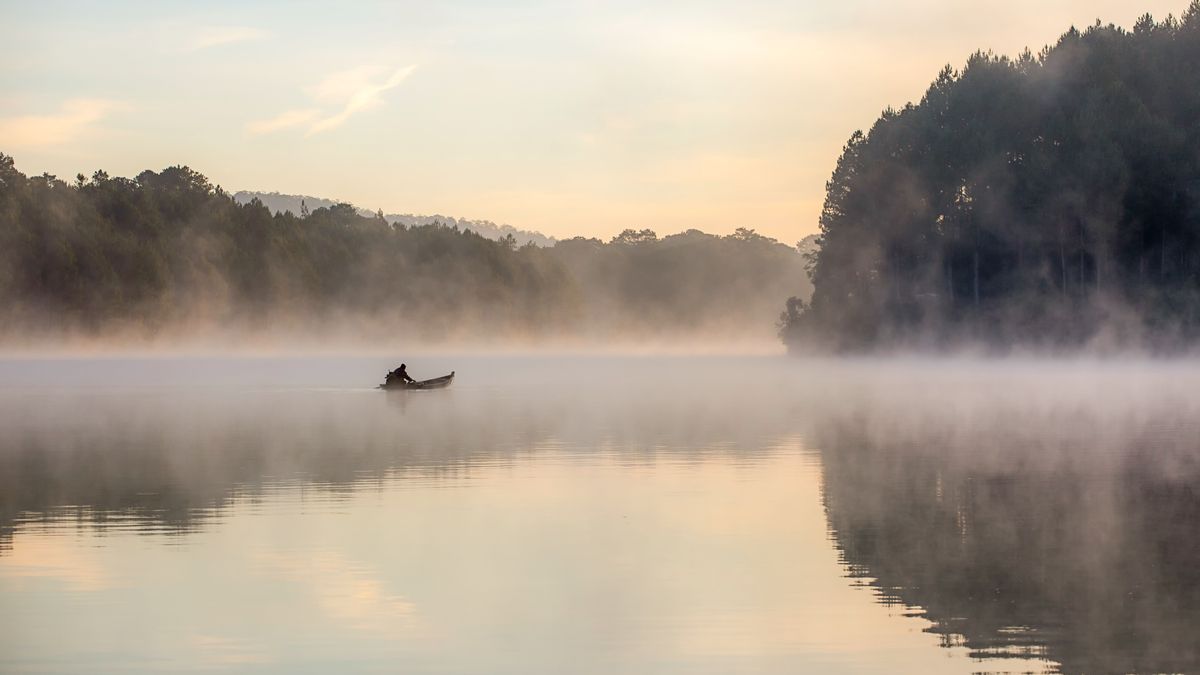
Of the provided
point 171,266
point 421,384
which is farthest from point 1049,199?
point 171,266

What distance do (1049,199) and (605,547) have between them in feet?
236

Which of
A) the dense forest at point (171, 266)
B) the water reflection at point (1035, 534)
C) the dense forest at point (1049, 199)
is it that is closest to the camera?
the water reflection at point (1035, 534)

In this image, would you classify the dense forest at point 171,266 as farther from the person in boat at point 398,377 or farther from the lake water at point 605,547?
the lake water at point 605,547

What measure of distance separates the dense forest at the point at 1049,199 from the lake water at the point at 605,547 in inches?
1883

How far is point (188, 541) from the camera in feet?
61.9

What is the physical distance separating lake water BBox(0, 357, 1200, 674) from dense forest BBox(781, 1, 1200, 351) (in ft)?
A: 157

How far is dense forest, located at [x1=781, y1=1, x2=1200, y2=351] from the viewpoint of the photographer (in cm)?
8419

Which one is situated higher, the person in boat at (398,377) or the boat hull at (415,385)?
the person in boat at (398,377)

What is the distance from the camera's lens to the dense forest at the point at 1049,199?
84.2 metres

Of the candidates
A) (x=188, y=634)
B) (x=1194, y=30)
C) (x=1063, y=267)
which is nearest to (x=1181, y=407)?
(x=188, y=634)

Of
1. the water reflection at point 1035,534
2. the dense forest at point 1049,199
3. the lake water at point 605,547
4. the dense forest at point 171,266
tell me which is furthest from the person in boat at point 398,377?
the dense forest at point 171,266

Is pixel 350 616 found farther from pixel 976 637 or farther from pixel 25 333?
pixel 25 333

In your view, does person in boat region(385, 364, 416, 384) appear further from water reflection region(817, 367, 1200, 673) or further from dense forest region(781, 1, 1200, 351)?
dense forest region(781, 1, 1200, 351)

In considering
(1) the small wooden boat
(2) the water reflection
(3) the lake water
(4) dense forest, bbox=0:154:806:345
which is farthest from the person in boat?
(4) dense forest, bbox=0:154:806:345
